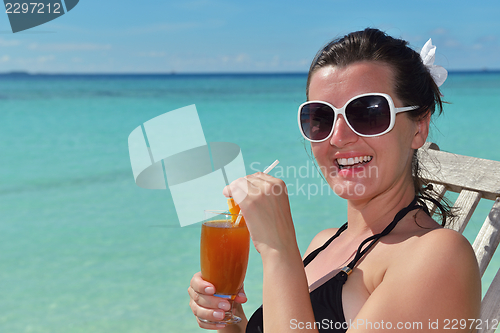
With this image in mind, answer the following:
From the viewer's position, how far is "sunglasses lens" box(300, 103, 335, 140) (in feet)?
5.18

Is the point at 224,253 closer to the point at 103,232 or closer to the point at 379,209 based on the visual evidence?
the point at 379,209

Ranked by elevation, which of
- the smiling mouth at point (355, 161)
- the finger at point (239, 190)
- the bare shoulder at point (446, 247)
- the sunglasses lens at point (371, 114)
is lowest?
the bare shoulder at point (446, 247)

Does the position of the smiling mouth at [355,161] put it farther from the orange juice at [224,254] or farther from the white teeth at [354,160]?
the orange juice at [224,254]

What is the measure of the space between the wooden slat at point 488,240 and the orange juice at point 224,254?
110cm

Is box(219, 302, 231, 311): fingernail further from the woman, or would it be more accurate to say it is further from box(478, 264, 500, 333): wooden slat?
box(478, 264, 500, 333): wooden slat

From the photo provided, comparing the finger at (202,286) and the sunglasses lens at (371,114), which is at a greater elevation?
the sunglasses lens at (371,114)

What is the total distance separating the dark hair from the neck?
1.01ft

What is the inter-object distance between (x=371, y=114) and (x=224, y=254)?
705 mm

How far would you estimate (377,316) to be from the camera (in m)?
1.15

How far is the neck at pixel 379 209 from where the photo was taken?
1676 mm

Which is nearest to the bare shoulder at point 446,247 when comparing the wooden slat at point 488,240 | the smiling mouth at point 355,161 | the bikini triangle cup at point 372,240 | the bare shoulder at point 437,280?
the bare shoulder at point 437,280

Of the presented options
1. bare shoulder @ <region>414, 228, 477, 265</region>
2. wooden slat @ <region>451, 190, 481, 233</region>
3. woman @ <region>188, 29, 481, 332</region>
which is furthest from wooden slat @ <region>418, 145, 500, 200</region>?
bare shoulder @ <region>414, 228, 477, 265</region>

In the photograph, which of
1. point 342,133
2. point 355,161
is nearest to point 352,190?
point 355,161

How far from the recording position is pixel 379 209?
171cm
